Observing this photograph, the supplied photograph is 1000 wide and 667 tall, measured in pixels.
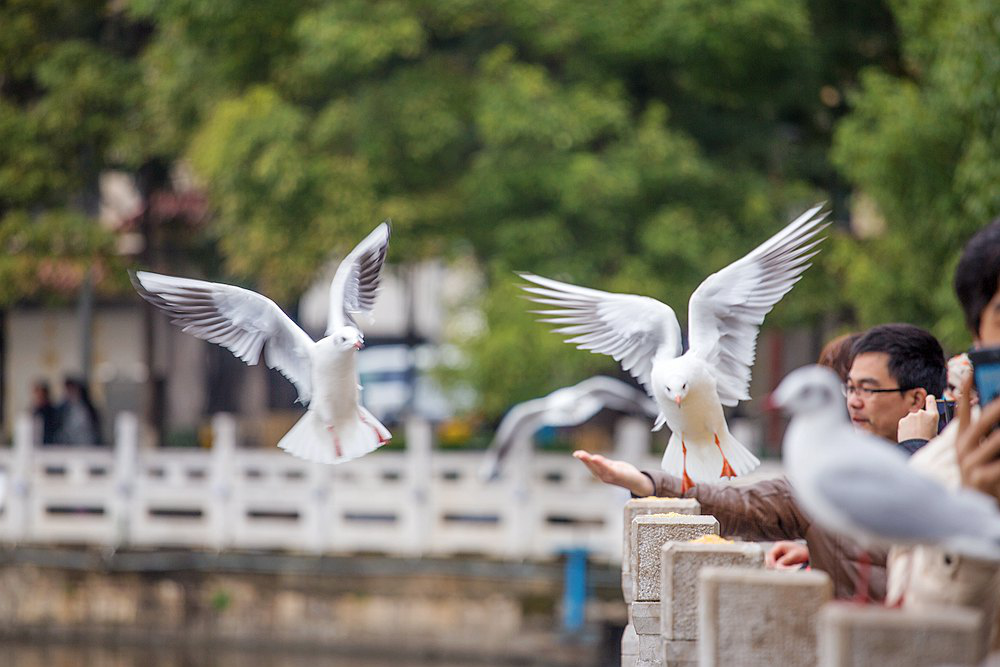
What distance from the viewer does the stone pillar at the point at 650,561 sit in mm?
2809

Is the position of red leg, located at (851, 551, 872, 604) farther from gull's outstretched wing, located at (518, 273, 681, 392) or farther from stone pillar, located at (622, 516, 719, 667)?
gull's outstretched wing, located at (518, 273, 681, 392)

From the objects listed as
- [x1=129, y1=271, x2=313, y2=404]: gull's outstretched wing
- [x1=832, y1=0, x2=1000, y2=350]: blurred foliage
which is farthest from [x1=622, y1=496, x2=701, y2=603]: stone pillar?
[x1=832, y1=0, x2=1000, y2=350]: blurred foliage

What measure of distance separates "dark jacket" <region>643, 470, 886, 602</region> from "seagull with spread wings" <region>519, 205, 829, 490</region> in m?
0.65

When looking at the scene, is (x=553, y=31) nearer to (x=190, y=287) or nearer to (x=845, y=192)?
(x=845, y=192)

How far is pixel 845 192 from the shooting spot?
11195 mm

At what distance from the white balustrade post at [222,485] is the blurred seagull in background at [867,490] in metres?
9.19

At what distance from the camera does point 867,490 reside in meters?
1.76

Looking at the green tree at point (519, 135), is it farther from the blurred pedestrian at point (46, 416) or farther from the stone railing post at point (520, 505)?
the blurred pedestrian at point (46, 416)

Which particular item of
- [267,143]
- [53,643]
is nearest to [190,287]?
[267,143]

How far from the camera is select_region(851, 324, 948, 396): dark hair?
291 cm

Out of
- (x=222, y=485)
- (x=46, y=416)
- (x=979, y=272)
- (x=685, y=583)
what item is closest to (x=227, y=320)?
(x=685, y=583)

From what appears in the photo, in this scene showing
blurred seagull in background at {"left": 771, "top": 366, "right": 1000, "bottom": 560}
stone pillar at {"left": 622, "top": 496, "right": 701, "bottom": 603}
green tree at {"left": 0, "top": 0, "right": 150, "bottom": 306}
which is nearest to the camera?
blurred seagull in background at {"left": 771, "top": 366, "right": 1000, "bottom": 560}

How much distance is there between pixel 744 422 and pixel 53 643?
5.31 meters

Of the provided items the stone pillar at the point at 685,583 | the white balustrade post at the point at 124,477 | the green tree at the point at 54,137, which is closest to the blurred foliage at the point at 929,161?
the stone pillar at the point at 685,583
